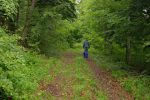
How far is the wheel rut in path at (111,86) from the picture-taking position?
1427 cm

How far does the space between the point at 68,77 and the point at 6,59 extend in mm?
7013

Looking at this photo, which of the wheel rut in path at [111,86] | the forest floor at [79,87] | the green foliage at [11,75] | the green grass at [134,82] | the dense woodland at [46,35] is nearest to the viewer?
the green foliage at [11,75]

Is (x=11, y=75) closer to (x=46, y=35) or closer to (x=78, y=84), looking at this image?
(x=78, y=84)

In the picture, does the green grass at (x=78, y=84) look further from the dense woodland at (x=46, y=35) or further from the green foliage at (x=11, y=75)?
the green foliage at (x=11, y=75)

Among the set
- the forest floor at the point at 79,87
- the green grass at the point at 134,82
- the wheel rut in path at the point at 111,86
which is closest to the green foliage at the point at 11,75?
the forest floor at the point at 79,87

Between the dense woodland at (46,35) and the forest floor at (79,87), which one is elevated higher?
the dense woodland at (46,35)

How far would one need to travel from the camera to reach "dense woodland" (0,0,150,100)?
10.9 m

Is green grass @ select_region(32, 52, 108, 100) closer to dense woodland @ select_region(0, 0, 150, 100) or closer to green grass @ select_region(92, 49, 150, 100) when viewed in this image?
dense woodland @ select_region(0, 0, 150, 100)

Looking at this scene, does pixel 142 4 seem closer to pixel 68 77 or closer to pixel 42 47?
pixel 68 77

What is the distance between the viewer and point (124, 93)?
15008 millimetres

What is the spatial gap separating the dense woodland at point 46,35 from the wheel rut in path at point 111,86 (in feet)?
1.76

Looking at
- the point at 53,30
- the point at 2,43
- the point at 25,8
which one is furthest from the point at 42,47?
the point at 2,43

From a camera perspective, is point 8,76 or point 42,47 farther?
point 42,47

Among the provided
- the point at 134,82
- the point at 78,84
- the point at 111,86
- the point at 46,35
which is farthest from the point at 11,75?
the point at 46,35
